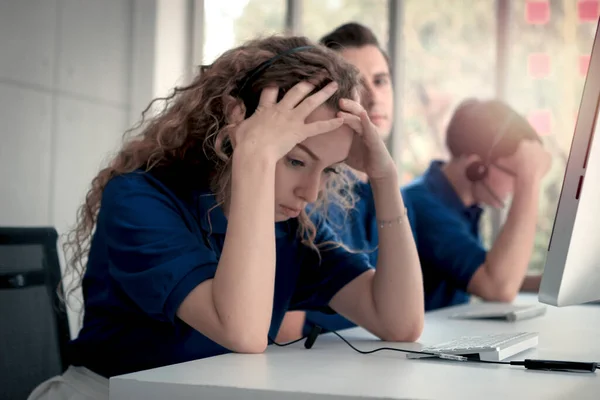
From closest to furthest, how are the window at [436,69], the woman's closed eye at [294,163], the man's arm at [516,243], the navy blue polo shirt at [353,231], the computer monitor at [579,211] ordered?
the computer monitor at [579,211] → the woman's closed eye at [294,163] → the navy blue polo shirt at [353,231] → the man's arm at [516,243] → the window at [436,69]

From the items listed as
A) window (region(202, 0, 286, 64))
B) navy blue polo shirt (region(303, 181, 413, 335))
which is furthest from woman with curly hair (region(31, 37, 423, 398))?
window (region(202, 0, 286, 64))

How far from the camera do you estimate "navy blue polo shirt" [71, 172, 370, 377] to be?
115 cm

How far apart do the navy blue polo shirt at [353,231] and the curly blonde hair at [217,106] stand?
551 mm

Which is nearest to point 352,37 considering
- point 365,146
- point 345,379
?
point 365,146

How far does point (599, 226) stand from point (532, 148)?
170 cm

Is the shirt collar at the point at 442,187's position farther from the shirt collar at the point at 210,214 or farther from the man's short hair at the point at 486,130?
the shirt collar at the point at 210,214

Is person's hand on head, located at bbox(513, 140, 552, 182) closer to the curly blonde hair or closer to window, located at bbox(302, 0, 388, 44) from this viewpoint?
the curly blonde hair

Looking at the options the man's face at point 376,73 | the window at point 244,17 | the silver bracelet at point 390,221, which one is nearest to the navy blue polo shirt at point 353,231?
the man's face at point 376,73

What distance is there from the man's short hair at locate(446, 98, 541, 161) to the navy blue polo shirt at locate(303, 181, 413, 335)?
39 centimetres

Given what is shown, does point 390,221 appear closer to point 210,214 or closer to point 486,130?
point 210,214

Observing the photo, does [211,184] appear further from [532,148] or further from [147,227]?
[532,148]

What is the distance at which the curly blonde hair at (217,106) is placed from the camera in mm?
1322

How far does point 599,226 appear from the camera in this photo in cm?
A: 85

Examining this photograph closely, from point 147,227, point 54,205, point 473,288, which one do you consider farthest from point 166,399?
point 54,205
